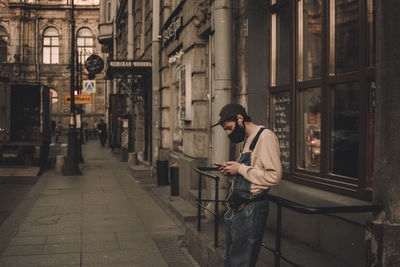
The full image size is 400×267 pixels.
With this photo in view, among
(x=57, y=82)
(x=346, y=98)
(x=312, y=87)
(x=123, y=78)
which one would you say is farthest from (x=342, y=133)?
(x=57, y=82)

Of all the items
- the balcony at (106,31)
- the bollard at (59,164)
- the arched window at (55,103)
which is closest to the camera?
the bollard at (59,164)

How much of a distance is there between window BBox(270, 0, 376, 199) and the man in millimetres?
1428

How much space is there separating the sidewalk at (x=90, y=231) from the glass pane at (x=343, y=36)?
312cm

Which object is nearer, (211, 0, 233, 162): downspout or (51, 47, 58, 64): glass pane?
(211, 0, 233, 162): downspout

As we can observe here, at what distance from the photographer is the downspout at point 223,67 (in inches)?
294

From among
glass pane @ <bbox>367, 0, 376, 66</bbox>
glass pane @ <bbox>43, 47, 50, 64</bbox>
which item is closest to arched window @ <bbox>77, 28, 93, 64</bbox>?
glass pane @ <bbox>43, 47, 50, 64</bbox>

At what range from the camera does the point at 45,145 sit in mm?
19516

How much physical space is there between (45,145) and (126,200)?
949 cm

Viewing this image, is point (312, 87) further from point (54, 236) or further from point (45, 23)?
point (45, 23)

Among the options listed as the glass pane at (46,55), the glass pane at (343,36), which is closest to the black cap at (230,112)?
the glass pane at (343,36)

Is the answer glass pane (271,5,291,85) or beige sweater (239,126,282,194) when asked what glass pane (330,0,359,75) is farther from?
beige sweater (239,126,282,194)

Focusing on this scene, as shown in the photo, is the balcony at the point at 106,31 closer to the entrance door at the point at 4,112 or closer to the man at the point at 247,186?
the entrance door at the point at 4,112

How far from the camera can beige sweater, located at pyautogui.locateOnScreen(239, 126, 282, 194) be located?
3754 mm

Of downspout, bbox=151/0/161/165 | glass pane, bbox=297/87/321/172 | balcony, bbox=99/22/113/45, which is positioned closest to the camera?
glass pane, bbox=297/87/321/172
